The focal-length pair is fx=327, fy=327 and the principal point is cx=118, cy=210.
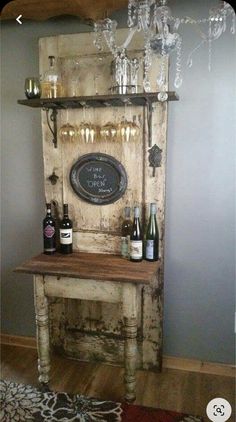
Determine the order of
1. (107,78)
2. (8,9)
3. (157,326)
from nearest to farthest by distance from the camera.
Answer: (8,9)
(107,78)
(157,326)

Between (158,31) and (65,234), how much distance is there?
1.28m

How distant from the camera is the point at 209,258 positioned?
2154 mm

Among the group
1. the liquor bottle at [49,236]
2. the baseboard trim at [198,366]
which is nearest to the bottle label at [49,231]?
the liquor bottle at [49,236]

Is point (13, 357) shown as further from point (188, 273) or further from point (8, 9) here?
point (8, 9)

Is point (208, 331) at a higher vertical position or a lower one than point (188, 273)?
lower

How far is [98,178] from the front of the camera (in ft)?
7.04

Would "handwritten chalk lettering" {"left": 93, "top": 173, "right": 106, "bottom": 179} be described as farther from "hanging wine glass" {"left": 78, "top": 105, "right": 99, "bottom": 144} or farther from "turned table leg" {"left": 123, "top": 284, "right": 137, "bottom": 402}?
"turned table leg" {"left": 123, "top": 284, "right": 137, "bottom": 402}

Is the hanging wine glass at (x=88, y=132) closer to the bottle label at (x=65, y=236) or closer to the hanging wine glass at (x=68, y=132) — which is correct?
the hanging wine glass at (x=68, y=132)

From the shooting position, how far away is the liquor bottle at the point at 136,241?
196cm

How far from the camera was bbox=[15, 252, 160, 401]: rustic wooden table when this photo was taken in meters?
1.78

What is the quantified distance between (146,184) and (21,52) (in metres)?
1.28

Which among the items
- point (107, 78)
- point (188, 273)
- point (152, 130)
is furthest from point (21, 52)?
point (188, 273)

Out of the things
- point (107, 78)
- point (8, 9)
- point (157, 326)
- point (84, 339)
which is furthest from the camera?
point (84, 339)

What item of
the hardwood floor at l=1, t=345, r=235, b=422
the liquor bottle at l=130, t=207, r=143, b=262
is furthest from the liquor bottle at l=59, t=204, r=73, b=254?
the hardwood floor at l=1, t=345, r=235, b=422
